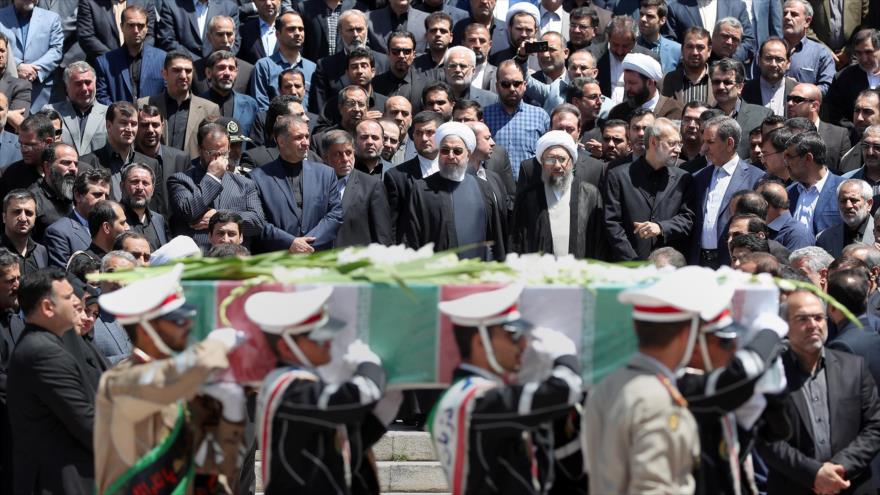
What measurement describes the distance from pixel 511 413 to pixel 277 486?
1.17 meters

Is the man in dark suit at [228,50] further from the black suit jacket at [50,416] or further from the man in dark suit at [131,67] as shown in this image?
the black suit jacket at [50,416]

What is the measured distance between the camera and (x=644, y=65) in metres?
14.0

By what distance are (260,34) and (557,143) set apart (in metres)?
4.12

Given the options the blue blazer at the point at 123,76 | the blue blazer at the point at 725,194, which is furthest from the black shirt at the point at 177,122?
the blue blazer at the point at 725,194

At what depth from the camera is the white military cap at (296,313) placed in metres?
7.35

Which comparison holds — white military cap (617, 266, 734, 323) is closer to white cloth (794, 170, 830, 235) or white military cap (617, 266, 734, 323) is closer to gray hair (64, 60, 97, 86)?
white cloth (794, 170, 830, 235)

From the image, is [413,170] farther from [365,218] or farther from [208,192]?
[208,192]

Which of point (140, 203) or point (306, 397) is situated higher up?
point (140, 203)

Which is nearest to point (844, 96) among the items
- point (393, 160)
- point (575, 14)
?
point (575, 14)

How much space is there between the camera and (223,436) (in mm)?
7797

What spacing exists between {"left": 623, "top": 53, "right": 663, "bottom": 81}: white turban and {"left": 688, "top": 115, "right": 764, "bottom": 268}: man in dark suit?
4.60ft

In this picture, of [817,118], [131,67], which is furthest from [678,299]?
[131,67]

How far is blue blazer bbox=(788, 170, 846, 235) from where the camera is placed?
1256 centimetres

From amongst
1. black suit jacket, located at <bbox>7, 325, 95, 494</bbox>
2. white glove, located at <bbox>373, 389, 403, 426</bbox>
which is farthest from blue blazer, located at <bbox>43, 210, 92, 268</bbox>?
white glove, located at <bbox>373, 389, 403, 426</bbox>
